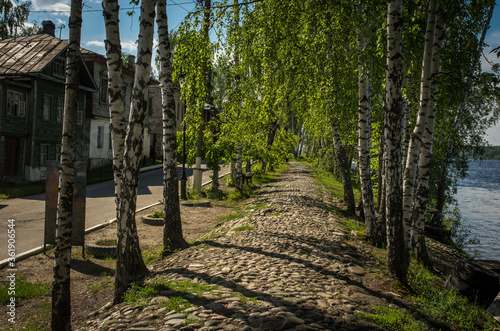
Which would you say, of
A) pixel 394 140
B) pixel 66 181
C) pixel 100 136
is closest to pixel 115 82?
pixel 66 181

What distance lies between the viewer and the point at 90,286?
269 inches

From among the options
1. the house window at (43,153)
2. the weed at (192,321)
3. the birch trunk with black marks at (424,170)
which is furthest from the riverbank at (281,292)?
the house window at (43,153)

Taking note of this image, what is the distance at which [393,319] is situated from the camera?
14.9 feet

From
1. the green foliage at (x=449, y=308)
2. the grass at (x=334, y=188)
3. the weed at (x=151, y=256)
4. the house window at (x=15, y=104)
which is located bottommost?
the weed at (x=151, y=256)

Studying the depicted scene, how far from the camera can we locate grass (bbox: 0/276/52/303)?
6.02 meters

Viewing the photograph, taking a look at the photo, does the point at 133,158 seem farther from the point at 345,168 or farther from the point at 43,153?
the point at 43,153

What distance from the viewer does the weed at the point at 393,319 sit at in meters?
4.44

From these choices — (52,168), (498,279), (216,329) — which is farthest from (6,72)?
(498,279)

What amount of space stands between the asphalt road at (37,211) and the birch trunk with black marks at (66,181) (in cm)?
374

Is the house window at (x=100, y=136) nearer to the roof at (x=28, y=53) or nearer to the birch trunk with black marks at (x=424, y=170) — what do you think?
the roof at (x=28, y=53)

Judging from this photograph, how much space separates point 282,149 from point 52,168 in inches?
762

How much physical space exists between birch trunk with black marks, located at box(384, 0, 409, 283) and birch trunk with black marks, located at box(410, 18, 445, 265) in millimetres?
2028

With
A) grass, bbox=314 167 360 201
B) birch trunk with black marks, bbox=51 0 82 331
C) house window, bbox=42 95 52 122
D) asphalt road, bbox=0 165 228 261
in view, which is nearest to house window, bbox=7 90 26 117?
house window, bbox=42 95 52 122

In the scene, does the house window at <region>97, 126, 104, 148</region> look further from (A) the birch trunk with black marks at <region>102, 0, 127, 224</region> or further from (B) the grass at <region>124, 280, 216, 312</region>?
(B) the grass at <region>124, 280, 216, 312</region>
